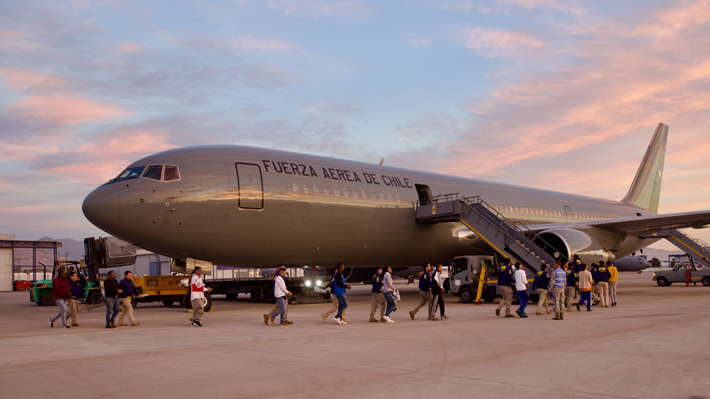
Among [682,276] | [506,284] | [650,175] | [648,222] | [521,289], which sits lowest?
[682,276]

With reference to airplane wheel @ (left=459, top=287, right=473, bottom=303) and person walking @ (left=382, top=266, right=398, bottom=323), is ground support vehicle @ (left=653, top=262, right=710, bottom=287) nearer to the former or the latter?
airplane wheel @ (left=459, top=287, right=473, bottom=303)

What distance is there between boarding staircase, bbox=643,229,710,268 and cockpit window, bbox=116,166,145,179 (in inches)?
1012

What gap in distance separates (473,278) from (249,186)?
8907 mm

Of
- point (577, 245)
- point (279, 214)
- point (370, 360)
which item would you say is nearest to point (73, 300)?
point (279, 214)

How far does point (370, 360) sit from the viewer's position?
794 centimetres

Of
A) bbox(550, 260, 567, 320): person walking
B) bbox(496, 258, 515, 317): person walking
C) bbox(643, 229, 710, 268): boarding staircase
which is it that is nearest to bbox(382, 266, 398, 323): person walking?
bbox(496, 258, 515, 317): person walking

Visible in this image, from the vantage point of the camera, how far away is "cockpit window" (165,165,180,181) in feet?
51.6

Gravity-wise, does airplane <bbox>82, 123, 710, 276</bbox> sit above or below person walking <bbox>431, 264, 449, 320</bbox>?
above

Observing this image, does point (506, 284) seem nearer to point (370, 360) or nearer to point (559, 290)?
point (559, 290)

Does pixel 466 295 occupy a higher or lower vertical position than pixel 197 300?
lower

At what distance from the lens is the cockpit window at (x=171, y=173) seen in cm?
1572

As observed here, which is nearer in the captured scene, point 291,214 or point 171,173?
point 171,173

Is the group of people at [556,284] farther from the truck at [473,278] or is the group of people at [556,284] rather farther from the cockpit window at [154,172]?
the cockpit window at [154,172]

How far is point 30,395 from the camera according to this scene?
6.00m
